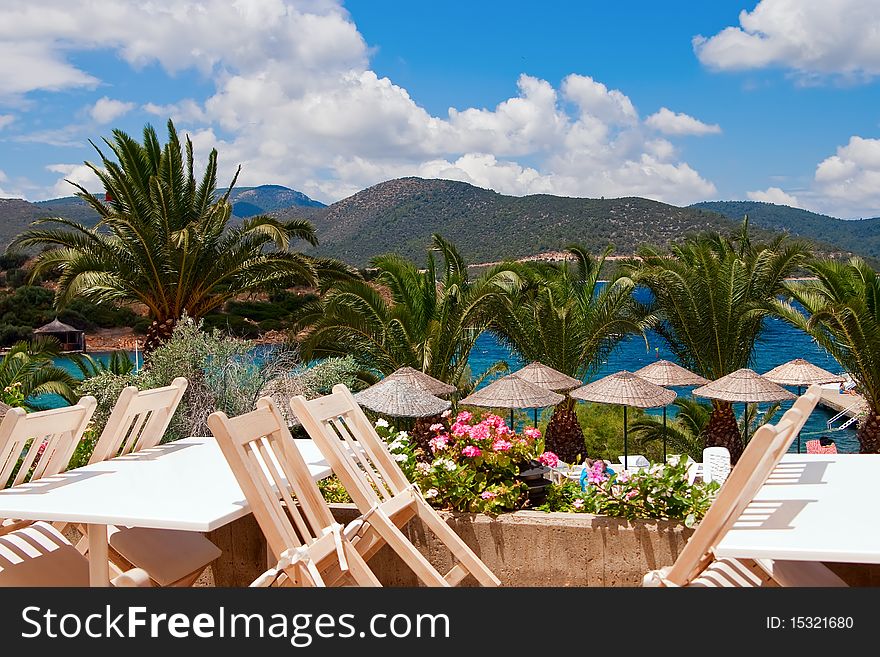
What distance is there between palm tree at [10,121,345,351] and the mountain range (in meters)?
39.2

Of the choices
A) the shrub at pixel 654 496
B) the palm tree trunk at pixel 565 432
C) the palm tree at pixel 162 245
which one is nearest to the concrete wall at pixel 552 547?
the shrub at pixel 654 496

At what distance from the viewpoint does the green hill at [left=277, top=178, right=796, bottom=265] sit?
61.7 metres

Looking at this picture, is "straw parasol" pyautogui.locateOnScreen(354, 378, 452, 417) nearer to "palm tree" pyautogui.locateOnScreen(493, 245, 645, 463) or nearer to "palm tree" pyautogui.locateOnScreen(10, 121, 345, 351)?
"palm tree" pyautogui.locateOnScreen(493, 245, 645, 463)

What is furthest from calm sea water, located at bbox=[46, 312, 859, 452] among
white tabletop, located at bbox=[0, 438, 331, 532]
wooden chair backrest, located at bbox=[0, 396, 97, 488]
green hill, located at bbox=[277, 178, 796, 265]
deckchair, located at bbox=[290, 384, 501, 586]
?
wooden chair backrest, located at bbox=[0, 396, 97, 488]

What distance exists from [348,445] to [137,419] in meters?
1.19

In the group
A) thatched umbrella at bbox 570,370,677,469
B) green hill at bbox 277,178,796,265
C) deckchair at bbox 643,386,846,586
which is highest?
green hill at bbox 277,178,796,265

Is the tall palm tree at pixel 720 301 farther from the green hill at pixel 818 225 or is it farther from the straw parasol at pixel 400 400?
the green hill at pixel 818 225

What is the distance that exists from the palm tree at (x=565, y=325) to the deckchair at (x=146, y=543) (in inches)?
462

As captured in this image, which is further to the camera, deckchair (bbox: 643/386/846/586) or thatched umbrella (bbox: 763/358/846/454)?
thatched umbrella (bbox: 763/358/846/454)

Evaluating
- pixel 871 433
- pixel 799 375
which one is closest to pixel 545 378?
pixel 799 375
